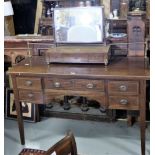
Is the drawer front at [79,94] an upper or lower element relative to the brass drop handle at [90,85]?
lower

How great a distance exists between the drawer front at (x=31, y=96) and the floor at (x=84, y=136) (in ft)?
1.49

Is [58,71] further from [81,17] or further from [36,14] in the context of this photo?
[36,14]

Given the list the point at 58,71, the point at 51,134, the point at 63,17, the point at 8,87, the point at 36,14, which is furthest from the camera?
the point at 36,14

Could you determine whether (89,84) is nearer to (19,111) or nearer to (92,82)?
(92,82)

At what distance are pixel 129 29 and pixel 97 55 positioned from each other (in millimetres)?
382

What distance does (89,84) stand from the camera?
213 cm

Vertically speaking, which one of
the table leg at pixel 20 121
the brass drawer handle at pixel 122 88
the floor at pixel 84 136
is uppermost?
the brass drawer handle at pixel 122 88

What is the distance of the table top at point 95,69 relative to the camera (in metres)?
2.05

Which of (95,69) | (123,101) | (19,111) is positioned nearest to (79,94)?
(95,69)

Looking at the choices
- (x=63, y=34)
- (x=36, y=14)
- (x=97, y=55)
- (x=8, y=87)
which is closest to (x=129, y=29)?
(x=97, y=55)

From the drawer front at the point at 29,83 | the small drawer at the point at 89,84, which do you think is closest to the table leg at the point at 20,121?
the drawer front at the point at 29,83

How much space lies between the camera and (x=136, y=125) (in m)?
2.78

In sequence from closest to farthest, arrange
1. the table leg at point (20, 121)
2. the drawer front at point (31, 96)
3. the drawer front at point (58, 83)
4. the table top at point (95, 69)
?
the table top at point (95, 69), the drawer front at point (58, 83), the drawer front at point (31, 96), the table leg at point (20, 121)

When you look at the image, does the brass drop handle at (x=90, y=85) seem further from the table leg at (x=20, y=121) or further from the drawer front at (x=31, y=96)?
the table leg at (x=20, y=121)
